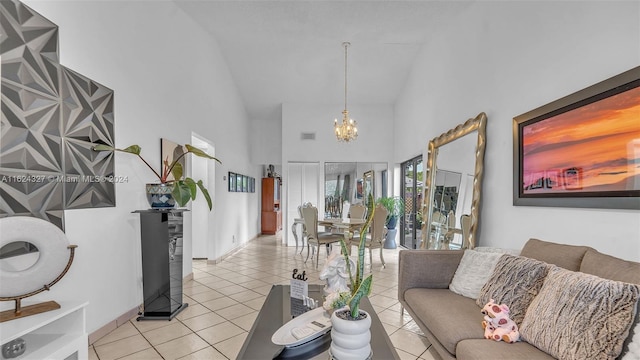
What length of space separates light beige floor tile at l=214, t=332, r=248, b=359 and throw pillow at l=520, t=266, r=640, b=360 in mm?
1936

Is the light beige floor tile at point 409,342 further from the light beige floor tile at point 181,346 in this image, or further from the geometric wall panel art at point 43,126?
the geometric wall panel art at point 43,126

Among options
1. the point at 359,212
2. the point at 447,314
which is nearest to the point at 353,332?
the point at 447,314

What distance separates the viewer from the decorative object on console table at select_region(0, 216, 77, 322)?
1.69 meters

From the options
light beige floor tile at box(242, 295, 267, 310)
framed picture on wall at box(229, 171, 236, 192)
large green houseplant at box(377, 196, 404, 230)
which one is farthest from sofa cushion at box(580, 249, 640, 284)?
framed picture on wall at box(229, 171, 236, 192)

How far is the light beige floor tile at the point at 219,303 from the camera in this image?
325cm

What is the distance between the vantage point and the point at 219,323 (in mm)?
2848

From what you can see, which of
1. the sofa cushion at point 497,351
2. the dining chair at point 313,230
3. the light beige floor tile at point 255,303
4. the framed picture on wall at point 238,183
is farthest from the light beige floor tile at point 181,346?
the framed picture on wall at point 238,183

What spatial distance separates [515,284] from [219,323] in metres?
2.45

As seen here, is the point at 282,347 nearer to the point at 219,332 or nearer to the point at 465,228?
the point at 219,332

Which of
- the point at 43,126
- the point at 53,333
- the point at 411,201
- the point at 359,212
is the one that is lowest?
the point at 53,333

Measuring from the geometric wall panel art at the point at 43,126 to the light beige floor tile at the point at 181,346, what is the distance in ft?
3.94

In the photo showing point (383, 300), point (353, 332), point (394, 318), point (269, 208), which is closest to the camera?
point (353, 332)

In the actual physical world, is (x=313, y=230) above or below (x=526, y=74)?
below

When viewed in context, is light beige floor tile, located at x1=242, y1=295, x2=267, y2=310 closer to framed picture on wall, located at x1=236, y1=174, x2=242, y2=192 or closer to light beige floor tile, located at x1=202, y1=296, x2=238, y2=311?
light beige floor tile, located at x1=202, y1=296, x2=238, y2=311
